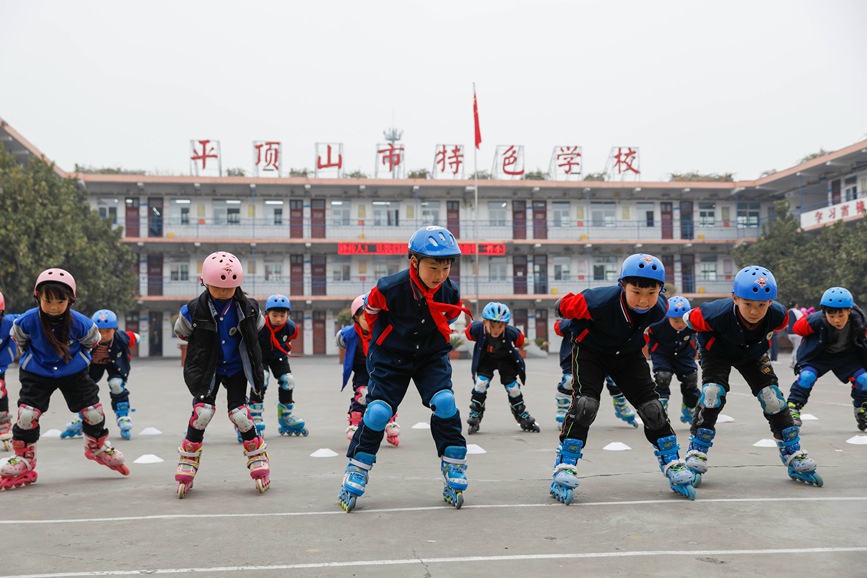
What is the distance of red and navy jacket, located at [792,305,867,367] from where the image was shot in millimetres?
9500

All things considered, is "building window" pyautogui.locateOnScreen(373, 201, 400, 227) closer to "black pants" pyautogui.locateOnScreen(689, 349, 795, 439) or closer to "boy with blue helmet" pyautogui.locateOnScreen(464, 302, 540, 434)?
"boy with blue helmet" pyautogui.locateOnScreen(464, 302, 540, 434)

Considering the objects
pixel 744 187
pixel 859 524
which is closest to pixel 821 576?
pixel 859 524

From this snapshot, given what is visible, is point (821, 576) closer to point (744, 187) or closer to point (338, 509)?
point (338, 509)

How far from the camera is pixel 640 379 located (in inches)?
238

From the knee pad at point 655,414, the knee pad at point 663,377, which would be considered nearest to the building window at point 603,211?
the knee pad at point 663,377

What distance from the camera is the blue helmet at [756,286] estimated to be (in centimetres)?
606

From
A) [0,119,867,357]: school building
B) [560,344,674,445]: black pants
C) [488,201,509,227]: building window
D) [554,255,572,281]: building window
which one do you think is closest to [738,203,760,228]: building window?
[0,119,867,357]: school building

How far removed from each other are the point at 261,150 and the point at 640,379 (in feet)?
137

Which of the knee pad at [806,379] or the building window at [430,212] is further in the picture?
the building window at [430,212]

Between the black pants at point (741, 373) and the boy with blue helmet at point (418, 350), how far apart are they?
88.6 inches

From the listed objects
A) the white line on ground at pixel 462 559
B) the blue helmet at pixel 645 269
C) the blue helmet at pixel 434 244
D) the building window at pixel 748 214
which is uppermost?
the building window at pixel 748 214

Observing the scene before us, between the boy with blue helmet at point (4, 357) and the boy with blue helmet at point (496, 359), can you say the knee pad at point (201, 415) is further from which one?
the boy with blue helmet at point (496, 359)

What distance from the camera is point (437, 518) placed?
5.14 metres

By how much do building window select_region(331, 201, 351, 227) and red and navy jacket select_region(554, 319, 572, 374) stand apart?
35.6 metres
